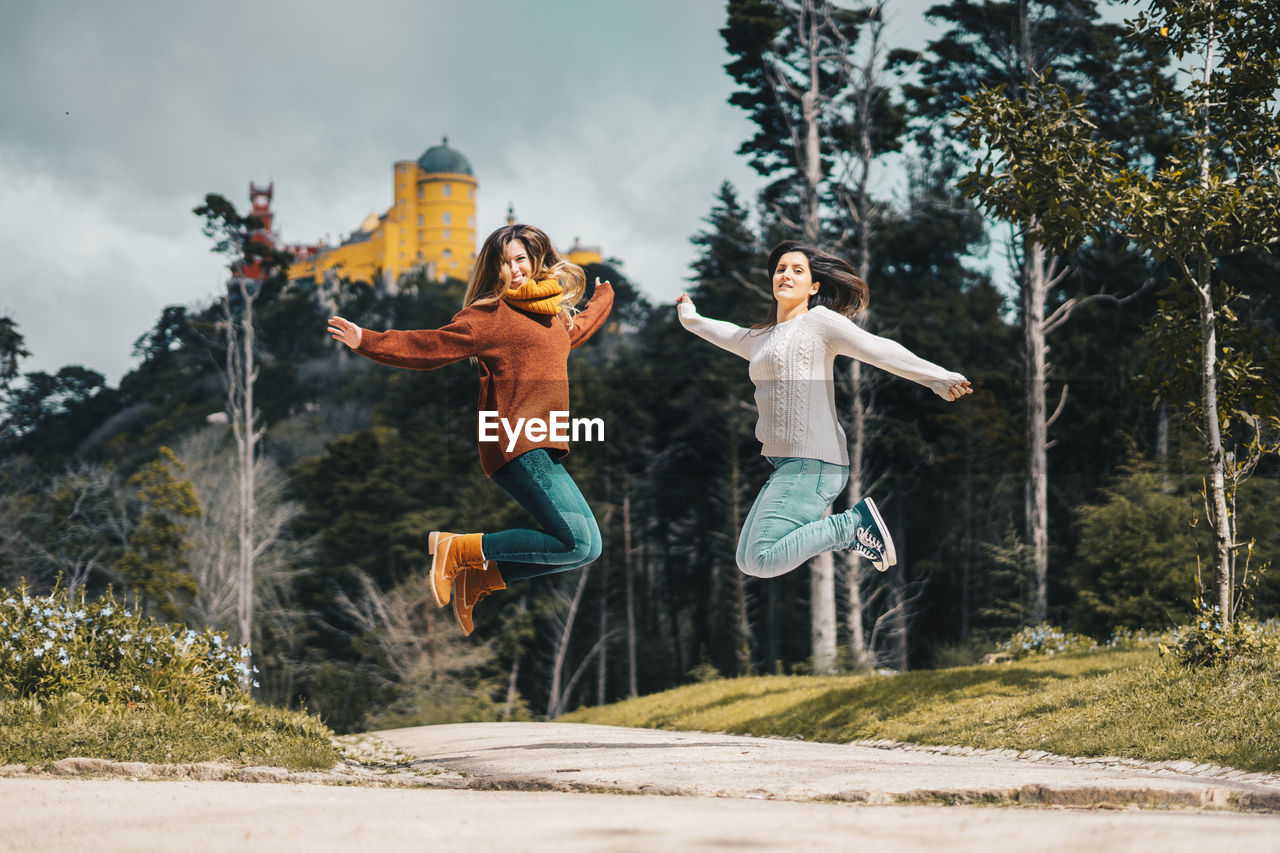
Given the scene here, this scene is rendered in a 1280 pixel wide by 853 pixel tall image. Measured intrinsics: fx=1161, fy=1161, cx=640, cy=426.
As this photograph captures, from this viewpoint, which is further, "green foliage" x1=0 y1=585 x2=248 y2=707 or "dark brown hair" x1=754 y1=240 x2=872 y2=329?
"green foliage" x1=0 y1=585 x2=248 y2=707

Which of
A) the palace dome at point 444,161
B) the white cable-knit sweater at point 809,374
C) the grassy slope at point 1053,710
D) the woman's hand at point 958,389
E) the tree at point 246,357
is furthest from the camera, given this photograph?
the palace dome at point 444,161

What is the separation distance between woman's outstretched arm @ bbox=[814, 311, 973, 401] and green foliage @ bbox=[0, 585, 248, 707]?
4.79 metres

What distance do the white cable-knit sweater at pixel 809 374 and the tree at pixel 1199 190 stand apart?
384 cm

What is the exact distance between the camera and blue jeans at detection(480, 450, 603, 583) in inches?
202

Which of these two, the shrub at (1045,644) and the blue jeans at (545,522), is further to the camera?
the shrub at (1045,644)

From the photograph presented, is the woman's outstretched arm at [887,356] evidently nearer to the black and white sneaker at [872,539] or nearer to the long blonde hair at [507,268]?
the black and white sneaker at [872,539]

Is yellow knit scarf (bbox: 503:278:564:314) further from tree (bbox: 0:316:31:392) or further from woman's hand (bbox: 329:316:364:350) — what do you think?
tree (bbox: 0:316:31:392)

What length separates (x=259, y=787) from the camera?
4.84 metres

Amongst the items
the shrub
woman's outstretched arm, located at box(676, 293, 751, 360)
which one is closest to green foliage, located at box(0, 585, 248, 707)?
woman's outstretched arm, located at box(676, 293, 751, 360)

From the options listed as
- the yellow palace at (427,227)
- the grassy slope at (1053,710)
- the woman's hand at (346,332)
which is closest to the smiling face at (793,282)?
the woman's hand at (346,332)

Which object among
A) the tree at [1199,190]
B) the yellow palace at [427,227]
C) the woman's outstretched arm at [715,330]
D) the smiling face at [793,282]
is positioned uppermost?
the yellow palace at [427,227]

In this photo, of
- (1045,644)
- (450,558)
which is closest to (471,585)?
(450,558)

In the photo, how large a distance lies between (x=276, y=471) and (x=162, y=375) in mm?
14973

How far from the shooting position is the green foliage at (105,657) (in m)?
7.35
